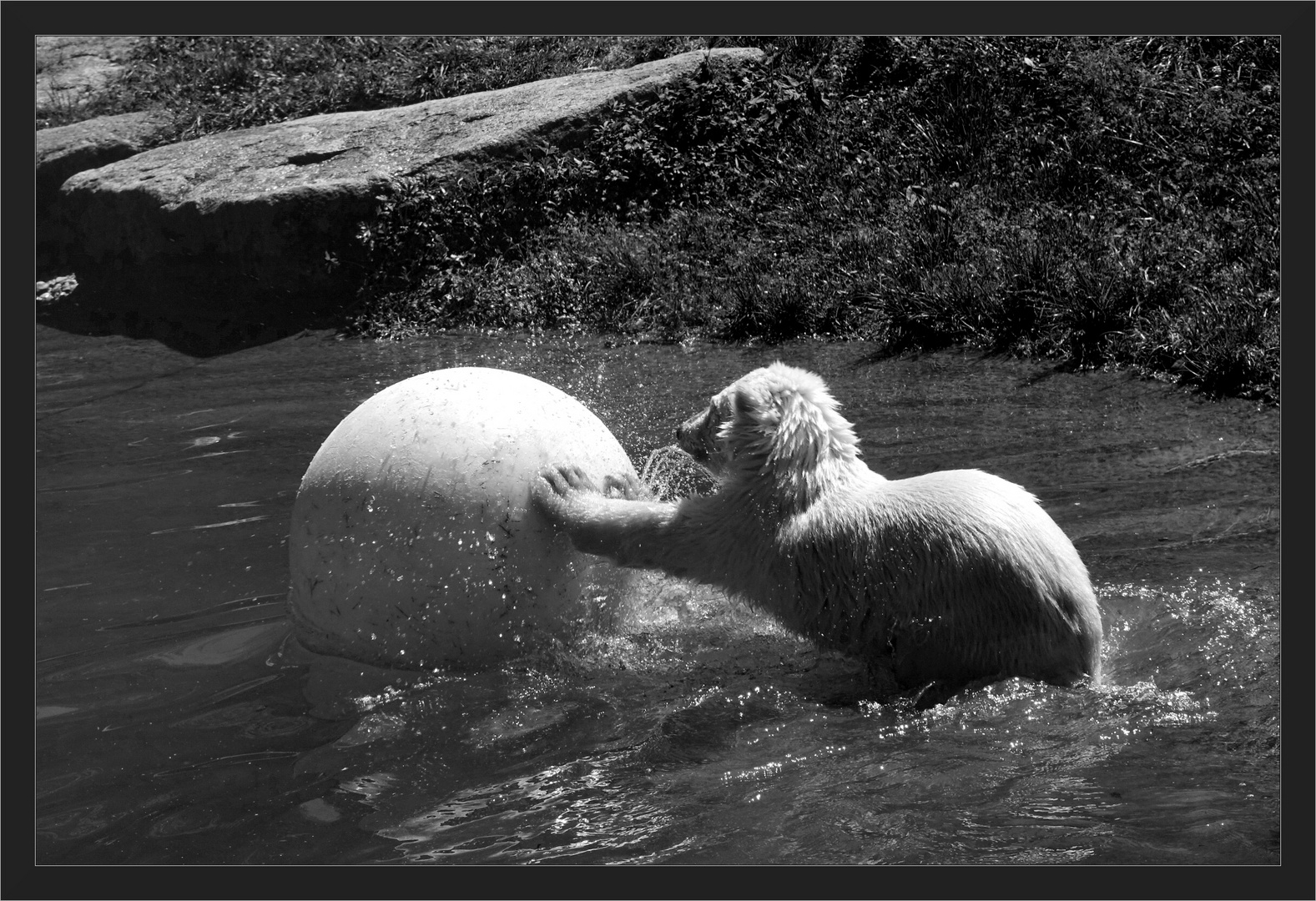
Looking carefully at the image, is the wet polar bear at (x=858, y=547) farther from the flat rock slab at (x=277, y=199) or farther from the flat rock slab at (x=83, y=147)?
the flat rock slab at (x=83, y=147)

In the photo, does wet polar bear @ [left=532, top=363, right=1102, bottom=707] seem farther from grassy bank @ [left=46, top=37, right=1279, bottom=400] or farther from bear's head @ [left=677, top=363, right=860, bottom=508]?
grassy bank @ [left=46, top=37, right=1279, bottom=400]

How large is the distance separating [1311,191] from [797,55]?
845 cm

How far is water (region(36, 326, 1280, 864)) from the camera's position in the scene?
3.88 m

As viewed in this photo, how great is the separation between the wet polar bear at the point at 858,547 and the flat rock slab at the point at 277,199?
286 inches

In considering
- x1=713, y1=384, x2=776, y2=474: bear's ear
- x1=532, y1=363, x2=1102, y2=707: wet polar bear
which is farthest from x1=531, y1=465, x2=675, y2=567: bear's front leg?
x1=713, y1=384, x2=776, y2=474: bear's ear

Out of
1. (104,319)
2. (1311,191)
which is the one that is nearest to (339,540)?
(1311,191)

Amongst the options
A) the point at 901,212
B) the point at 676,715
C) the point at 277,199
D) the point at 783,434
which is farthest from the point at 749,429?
the point at 277,199

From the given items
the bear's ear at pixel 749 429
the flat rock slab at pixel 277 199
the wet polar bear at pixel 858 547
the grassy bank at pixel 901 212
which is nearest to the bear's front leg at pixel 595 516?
the wet polar bear at pixel 858 547

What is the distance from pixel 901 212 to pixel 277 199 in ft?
18.8

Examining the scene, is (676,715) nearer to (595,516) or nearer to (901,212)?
(595,516)

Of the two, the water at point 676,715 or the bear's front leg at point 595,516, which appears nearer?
the water at point 676,715

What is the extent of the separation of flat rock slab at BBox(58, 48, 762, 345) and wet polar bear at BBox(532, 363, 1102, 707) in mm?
7275

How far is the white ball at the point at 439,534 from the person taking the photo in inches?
184
